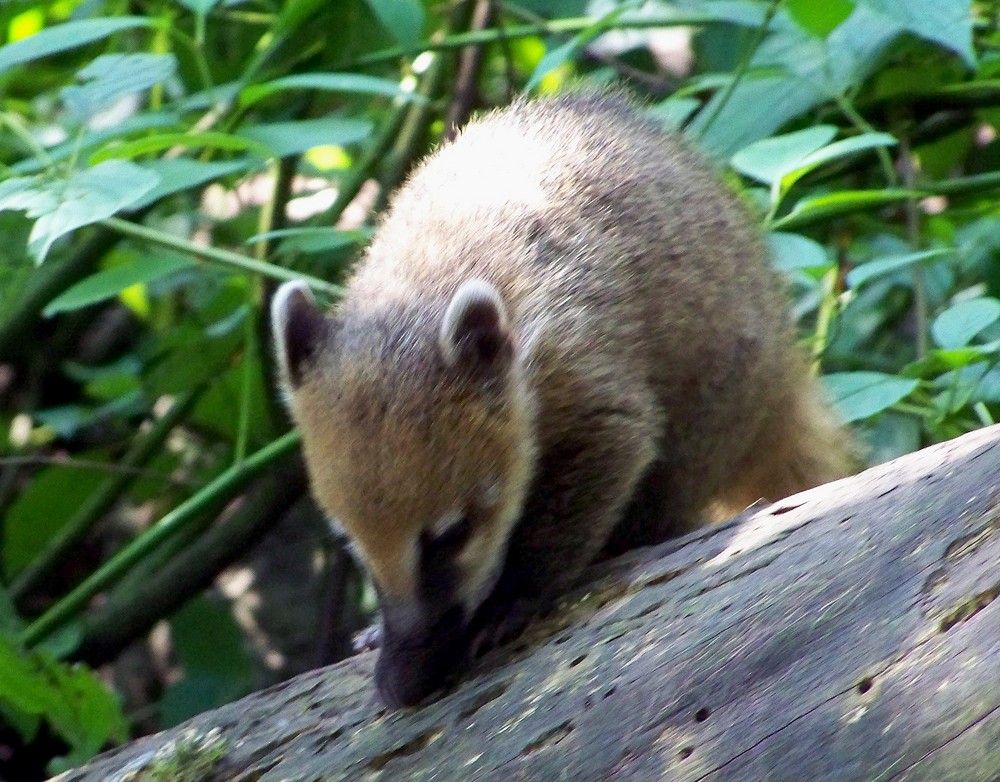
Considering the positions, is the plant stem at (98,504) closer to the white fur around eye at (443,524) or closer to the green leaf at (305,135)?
the green leaf at (305,135)

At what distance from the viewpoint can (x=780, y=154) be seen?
3605mm

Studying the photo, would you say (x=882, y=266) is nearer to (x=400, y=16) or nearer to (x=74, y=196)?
(x=400, y=16)

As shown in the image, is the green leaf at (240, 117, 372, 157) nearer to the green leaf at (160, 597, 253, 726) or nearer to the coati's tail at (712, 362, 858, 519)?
the coati's tail at (712, 362, 858, 519)

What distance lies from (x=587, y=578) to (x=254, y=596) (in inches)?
151

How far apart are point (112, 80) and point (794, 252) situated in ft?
6.95

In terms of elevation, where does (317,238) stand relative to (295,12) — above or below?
below

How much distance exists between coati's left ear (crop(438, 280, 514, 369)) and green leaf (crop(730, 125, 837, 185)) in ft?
3.12

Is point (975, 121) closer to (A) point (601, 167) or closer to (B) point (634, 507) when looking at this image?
(A) point (601, 167)

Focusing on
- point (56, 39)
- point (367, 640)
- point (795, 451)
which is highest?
point (56, 39)

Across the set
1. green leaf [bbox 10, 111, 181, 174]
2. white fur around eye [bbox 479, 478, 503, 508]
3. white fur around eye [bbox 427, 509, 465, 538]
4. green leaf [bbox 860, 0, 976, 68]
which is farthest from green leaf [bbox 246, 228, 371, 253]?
green leaf [bbox 860, 0, 976, 68]

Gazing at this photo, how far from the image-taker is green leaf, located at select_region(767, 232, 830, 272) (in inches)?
149

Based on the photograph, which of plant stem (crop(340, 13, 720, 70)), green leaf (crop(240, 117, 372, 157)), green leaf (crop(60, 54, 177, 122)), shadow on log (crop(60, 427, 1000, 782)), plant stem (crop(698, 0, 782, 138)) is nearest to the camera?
shadow on log (crop(60, 427, 1000, 782))

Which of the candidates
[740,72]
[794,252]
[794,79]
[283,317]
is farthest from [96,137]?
[794,79]

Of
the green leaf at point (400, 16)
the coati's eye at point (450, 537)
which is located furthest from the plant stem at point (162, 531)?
the green leaf at point (400, 16)
